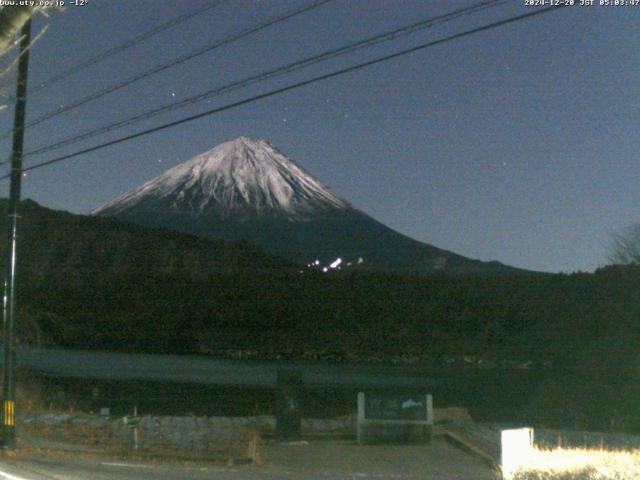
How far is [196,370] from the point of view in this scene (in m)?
45.1

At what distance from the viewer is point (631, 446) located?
20.2 metres

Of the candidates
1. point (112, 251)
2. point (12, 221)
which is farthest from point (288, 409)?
point (112, 251)

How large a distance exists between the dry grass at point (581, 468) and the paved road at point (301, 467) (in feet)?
5.53

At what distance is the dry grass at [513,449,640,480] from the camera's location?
33.7 ft

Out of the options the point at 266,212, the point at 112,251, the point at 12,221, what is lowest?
the point at 12,221

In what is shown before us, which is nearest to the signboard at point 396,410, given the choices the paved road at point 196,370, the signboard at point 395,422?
the signboard at point 395,422

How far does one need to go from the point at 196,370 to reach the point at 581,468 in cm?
3574

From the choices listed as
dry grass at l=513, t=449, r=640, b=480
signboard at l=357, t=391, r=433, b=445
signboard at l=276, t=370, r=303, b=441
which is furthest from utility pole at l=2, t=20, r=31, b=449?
dry grass at l=513, t=449, r=640, b=480

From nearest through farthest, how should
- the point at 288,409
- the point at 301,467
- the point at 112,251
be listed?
the point at 301,467, the point at 288,409, the point at 112,251

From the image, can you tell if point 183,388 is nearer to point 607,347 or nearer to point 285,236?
A: point 607,347

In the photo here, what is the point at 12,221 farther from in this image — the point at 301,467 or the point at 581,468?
the point at 581,468

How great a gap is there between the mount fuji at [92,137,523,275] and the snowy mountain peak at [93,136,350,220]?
6.4 inches

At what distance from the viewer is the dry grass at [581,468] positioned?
33.7 feet

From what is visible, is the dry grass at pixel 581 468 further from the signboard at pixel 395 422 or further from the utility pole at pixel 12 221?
the utility pole at pixel 12 221
